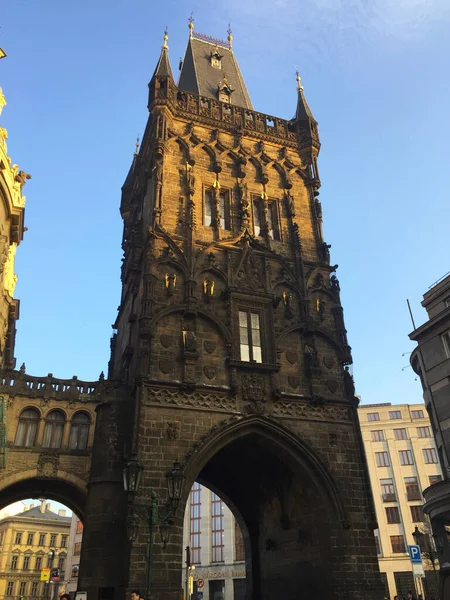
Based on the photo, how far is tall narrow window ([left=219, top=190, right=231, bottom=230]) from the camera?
84.1ft

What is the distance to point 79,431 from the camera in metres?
21.0

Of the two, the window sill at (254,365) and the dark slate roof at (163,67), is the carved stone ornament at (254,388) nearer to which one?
the window sill at (254,365)

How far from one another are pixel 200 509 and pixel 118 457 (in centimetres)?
4119

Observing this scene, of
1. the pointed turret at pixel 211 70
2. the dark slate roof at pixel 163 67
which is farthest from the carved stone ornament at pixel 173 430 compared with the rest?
the pointed turret at pixel 211 70

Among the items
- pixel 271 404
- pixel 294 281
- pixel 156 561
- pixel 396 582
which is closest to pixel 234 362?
pixel 271 404

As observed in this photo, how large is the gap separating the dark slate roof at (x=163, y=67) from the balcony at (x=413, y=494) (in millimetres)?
44153

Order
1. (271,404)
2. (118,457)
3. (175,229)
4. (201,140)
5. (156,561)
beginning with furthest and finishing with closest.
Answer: (201,140) < (175,229) < (271,404) < (118,457) < (156,561)

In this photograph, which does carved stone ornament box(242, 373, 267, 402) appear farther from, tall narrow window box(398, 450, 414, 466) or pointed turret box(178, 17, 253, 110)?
tall narrow window box(398, 450, 414, 466)

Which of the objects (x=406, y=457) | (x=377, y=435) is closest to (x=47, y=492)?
(x=406, y=457)

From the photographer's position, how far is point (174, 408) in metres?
19.4

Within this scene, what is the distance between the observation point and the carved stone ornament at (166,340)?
813 inches

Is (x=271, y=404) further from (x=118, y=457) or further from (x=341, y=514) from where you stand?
(x=118, y=457)

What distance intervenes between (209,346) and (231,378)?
159 centimetres

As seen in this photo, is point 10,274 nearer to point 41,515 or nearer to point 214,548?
point 214,548
